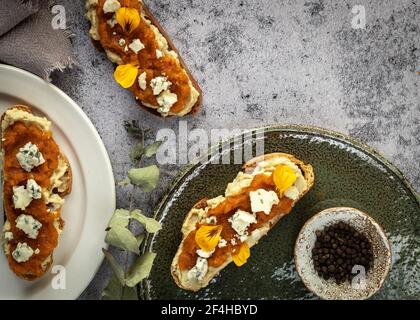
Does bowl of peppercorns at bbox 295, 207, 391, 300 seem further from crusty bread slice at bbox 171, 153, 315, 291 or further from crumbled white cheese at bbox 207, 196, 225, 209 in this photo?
crumbled white cheese at bbox 207, 196, 225, 209

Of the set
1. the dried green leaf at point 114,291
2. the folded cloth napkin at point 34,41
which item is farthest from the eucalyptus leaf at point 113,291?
the folded cloth napkin at point 34,41

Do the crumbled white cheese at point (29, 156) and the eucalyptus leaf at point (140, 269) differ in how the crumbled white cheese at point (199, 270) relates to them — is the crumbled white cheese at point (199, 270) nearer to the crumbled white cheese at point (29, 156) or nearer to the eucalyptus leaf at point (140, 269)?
the eucalyptus leaf at point (140, 269)

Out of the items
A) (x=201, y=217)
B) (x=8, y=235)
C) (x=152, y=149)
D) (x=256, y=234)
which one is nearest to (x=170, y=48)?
(x=152, y=149)

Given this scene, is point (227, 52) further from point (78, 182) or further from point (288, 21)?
point (78, 182)

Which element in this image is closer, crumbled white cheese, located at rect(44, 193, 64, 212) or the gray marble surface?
crumbled white cheese, located at rect(44, 193, 64, 212)

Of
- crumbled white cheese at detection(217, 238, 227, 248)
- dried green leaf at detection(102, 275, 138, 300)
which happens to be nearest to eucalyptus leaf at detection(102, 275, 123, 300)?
dried green leaf at detection(102, 275, 138, 300)

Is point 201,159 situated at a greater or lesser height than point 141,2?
lesser
